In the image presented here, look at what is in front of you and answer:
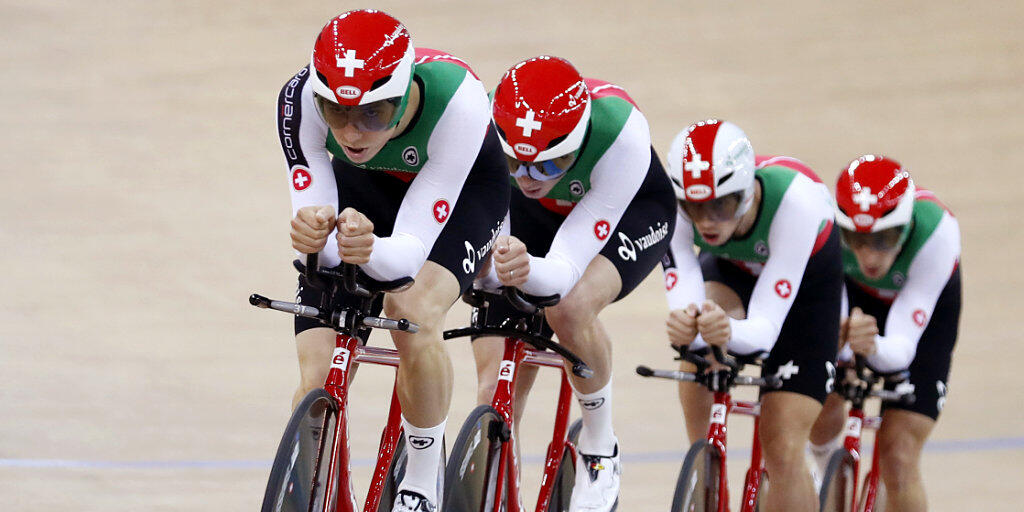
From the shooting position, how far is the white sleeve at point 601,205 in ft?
11.0

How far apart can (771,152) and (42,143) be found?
4.51 meters

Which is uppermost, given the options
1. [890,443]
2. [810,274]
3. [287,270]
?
[287,270]

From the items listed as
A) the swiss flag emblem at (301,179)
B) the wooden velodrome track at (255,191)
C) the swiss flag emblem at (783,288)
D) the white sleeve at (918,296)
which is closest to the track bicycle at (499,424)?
the swiss flag emblem at (301,179)

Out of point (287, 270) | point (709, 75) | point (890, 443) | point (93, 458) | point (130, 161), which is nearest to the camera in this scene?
point (890, 443)

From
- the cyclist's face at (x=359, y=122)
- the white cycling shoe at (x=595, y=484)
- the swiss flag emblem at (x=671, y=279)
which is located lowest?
the white cycling shoe at (x=595, y=484)

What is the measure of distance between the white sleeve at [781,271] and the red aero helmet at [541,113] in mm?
723

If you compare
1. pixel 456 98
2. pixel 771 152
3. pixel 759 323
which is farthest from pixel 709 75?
pixel 456 98

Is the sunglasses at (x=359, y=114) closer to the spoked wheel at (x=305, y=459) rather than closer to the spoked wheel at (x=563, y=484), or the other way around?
the spoked wheel at (x=305, y=459)

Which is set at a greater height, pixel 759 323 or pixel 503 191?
pixel 503 191

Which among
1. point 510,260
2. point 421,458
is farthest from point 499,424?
point 510,260

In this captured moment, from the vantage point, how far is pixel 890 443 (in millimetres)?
4531

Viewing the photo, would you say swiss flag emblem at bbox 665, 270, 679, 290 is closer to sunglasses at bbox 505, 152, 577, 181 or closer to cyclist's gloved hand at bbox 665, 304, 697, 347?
cyclist's gloved hand at bbox 665, 304, 697, 347

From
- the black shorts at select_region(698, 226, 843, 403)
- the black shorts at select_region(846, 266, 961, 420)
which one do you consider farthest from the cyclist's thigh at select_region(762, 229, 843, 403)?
the black shorts at select_region(846, 266, 961, 420)

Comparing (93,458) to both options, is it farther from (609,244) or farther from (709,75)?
(709,75)
